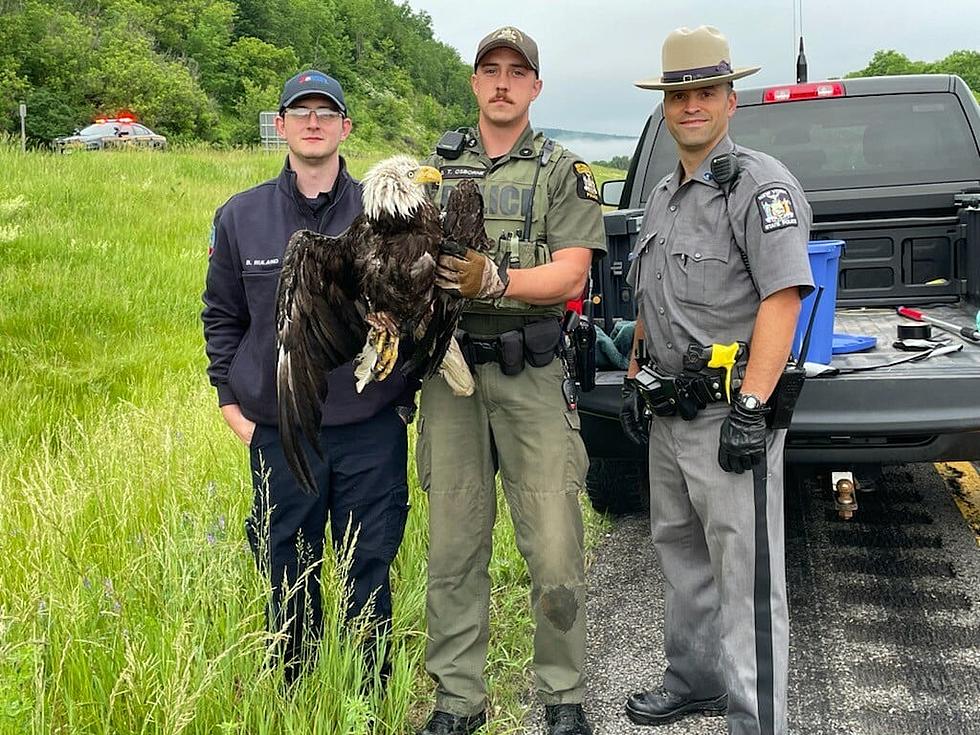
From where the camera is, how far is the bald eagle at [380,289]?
321 centimetres

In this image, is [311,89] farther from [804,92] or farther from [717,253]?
[804,92]

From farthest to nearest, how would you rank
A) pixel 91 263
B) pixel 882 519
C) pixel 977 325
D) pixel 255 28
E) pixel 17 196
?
pixel 255 28 < pixel 17 196 < pixel 91 263 < pixel 882 519 < pixel 977 325

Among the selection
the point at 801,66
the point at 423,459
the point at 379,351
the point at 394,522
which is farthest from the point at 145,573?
the point at 801,66

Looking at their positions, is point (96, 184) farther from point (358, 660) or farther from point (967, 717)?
point (967, 717)

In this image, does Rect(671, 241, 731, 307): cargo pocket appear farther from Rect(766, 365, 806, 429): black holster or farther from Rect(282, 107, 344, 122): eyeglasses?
Rect(282, 107, 344, 122): eyeglasses

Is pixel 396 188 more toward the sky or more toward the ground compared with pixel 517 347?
more toward the sky

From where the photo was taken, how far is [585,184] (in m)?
3.38

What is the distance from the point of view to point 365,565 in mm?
3463

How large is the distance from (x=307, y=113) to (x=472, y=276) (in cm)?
93

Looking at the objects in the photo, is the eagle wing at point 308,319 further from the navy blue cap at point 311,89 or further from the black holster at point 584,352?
the black holster at point 584,352

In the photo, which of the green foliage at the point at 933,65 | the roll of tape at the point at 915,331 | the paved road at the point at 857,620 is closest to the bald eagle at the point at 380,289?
the paved road at the point at 857,620

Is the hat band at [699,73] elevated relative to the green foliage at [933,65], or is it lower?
lower

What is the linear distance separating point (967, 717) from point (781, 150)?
3.64 meters

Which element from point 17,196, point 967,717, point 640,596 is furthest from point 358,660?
point 17,196
